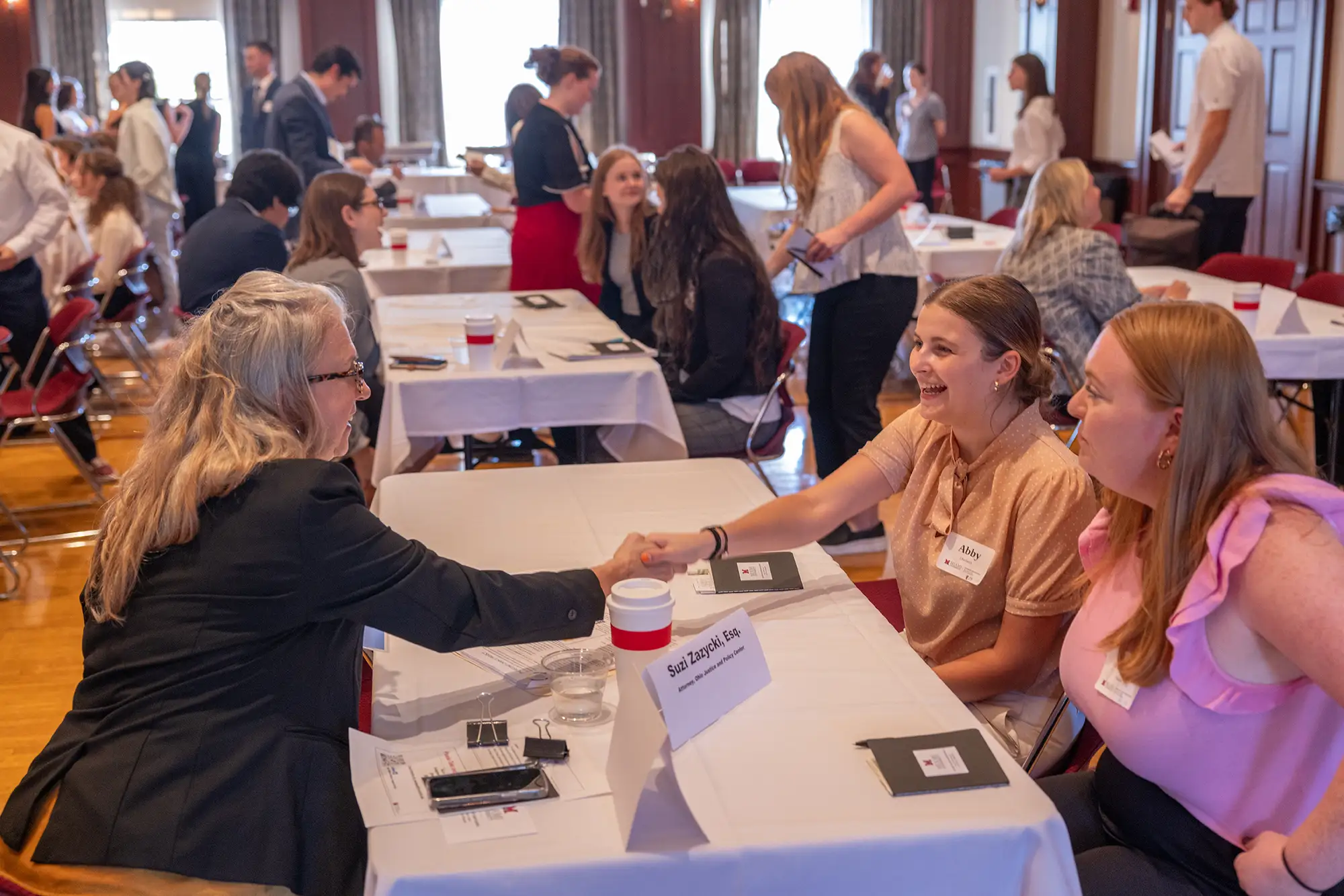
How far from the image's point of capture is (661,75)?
1328cm

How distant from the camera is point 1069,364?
4020 mm

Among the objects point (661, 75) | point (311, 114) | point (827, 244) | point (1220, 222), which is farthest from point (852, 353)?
point (661, 75)

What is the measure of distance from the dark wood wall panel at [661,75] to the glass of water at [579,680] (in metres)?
12.0

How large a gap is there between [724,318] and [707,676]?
236 cm

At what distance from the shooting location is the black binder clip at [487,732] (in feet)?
4.95

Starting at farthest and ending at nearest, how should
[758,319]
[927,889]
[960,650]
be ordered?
1. [758,319]
2. [960,650]
3. [927,889]

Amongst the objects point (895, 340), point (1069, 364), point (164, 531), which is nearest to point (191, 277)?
point (895, 340)

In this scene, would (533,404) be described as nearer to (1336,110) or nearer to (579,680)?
(579,680)

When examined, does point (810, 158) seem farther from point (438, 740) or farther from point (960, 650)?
point (438, 740)

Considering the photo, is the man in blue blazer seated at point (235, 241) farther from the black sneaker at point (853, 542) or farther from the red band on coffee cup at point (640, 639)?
the red band on coffee cup at point (640, 639)

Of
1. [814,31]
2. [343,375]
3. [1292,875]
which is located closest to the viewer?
[1292,875]

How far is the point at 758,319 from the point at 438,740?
2469 mm

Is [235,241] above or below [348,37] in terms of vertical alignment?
below

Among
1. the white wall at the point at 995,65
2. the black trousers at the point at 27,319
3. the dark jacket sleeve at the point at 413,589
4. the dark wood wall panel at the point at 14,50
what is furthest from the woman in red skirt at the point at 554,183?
the dark wood wall panel at the point at 14,50
